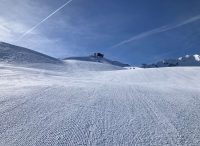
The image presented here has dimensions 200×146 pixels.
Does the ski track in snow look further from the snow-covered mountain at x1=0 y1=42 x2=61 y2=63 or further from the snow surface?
the snow-covered mountain at x1=0 y1=42 x2=61 y2=63

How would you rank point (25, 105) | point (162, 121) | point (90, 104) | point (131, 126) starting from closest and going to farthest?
point (131, 126), point (162, 121), point (25, 105), point (90, 104)

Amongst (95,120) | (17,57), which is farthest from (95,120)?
(17,57)

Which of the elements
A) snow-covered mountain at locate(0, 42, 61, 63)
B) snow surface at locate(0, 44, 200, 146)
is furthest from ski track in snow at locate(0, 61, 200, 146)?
snow-covered mountain at locate(0, 42, 61, 63)

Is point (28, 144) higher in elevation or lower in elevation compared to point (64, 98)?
lower

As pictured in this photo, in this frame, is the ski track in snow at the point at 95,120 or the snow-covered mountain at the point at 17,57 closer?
the ski track in snow at the point at 95,120

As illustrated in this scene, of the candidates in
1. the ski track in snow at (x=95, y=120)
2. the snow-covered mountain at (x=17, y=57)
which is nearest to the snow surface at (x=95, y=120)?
the ski track in snow at (x=95, y=120)

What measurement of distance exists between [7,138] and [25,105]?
1322mm

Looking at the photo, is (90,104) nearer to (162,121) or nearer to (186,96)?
(162,121)

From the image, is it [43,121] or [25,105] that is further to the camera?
[25,105]

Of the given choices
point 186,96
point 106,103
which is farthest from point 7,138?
point 186,96

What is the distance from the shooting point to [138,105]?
4.23m

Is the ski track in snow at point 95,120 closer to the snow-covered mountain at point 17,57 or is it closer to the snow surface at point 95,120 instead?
the snow surface at point 95,120

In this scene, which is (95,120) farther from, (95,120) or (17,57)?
(17,57)

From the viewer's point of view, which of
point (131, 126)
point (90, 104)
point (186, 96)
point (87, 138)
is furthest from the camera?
point (186, 96)
